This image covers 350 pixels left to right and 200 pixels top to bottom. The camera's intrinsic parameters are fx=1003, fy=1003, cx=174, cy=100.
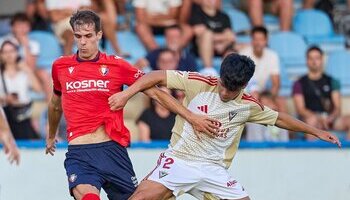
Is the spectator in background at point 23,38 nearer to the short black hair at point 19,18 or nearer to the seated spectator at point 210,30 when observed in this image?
the short black hair at point 19,18

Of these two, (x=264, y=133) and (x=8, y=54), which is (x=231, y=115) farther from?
(x=8, y=54)

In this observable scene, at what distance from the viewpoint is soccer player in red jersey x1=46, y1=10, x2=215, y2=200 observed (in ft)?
24.1

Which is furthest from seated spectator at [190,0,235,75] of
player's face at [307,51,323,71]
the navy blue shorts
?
the navy blue shorts

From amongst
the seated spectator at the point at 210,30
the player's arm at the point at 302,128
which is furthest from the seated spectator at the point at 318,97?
the player's arm at the point at 302,128

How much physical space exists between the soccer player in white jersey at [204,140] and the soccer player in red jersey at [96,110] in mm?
128

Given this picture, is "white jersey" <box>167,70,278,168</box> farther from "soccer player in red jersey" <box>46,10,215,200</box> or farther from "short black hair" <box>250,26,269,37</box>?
"short black hair" <box>250,26,269,37</box>

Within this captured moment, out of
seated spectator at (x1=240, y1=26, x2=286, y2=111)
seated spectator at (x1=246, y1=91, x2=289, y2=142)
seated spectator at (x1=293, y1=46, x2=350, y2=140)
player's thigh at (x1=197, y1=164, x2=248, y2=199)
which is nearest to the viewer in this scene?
player's thigh at (x1=197, y1=164, x2=248, y2=199)

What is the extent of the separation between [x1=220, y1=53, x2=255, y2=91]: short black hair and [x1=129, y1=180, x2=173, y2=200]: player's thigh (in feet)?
3.07

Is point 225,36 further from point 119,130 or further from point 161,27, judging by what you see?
point 119,130

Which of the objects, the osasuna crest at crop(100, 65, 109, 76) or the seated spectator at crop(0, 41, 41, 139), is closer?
the osasuna crest at crop(100, 65, 109, 76)

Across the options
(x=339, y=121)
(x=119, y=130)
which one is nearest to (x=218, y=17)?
(x=339, y=121)

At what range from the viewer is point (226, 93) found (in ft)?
23.8

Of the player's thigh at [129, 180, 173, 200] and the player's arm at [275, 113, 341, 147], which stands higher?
the player's arm at [275, 113, 341, 147]

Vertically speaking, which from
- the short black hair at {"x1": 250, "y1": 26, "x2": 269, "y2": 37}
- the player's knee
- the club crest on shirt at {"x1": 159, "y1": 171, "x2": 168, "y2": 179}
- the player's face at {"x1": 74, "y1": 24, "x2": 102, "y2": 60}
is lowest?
the player's knee
